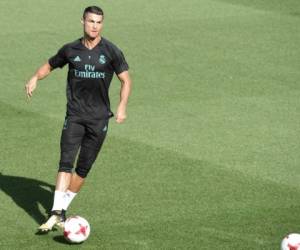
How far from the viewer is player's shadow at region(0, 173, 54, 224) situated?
517 inches

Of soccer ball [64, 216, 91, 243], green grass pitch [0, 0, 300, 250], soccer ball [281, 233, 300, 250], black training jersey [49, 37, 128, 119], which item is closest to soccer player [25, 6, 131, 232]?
black training jersey [49, 37, 128, 119]

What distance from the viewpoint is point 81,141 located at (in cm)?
1250

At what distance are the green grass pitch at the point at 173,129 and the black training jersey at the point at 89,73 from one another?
146cm

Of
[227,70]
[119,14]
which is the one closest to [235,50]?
[227,70]

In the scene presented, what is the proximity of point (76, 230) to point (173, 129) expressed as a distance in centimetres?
563

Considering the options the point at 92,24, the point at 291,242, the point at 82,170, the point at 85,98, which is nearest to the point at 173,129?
the point at 82,170

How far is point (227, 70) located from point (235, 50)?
5.70 ft

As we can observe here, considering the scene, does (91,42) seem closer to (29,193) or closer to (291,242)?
(29,193)

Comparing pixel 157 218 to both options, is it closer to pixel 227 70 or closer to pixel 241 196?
pixel 241 196

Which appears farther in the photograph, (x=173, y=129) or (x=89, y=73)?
(x=173, y=129)

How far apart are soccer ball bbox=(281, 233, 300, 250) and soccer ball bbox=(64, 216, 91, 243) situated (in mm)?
2258

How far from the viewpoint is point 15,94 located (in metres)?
19.1

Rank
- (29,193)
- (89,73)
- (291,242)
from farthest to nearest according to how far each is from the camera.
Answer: (29,193), (89,73), (291,242)

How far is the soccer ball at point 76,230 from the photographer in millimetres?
11695
